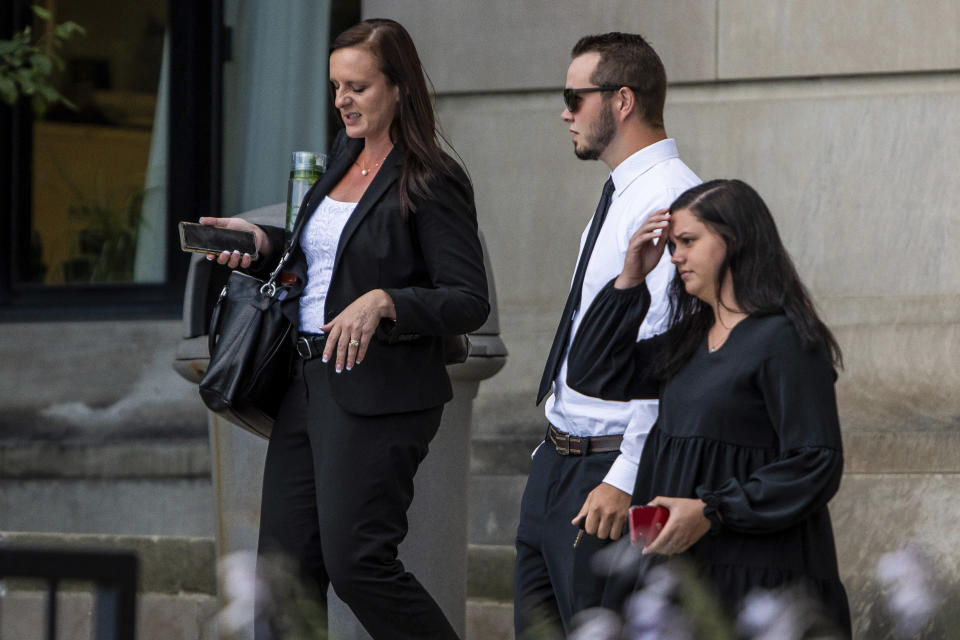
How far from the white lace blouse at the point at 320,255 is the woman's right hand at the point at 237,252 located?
0.15 metres

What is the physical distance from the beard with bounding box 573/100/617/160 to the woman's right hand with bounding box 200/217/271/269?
0.82 metres

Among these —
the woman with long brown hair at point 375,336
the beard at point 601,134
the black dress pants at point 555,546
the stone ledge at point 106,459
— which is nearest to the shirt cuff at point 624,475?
the black dress pants at point 555,546

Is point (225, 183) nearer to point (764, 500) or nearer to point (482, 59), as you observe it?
point (482, 59)

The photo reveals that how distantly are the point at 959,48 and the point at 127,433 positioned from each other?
390cm

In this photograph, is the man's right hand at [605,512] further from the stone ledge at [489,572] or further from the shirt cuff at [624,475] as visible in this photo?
the stone ledge at [489,572]

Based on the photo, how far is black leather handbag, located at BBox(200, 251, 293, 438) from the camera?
3.40 m

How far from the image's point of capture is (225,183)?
6926mm

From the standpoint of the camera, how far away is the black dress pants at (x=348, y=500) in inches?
129

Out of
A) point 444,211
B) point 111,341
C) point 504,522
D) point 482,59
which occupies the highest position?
point 482,59

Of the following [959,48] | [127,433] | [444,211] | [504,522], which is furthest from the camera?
[127,433]

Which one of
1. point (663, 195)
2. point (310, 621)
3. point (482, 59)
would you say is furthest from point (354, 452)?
point (482, 59)

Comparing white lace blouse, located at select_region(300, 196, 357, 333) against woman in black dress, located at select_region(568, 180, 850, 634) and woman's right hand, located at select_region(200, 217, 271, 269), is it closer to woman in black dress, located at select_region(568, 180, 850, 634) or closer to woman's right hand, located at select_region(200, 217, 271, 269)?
woman's right hand, located at select_region(200, 217, 271, 269)

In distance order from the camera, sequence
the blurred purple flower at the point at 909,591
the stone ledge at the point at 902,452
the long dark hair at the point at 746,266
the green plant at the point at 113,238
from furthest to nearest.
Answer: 1. the green plant at the point at 113,238
2. the stone ledge at the point at 902,452
3. the long dark hair at the point at 746,266
4. the blurred purple flower at the point at 909,591

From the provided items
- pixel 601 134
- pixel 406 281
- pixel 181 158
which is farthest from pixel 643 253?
pixel 181 158
